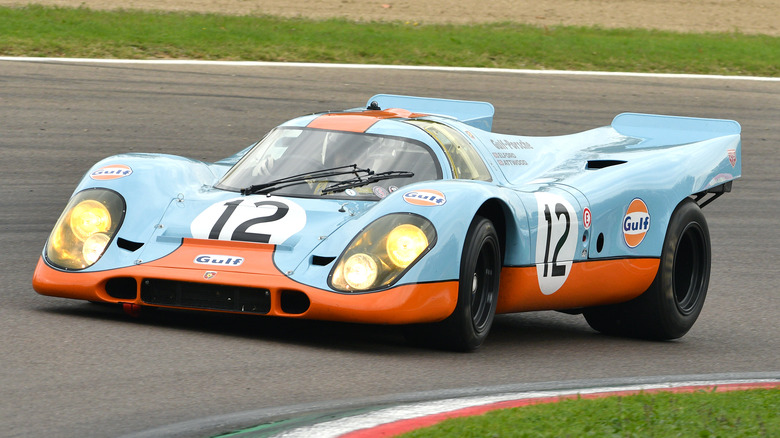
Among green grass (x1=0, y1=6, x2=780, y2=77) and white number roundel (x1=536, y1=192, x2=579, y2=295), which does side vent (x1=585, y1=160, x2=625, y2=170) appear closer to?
white number roundel (x1=536, y1=192, x2=579, y2=295)

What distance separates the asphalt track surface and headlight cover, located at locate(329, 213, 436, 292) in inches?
14.2

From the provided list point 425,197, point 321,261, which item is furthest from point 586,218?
point 321,261

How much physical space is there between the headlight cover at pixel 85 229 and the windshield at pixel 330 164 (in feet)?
2.38

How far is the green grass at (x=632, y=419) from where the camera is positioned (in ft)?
13.4

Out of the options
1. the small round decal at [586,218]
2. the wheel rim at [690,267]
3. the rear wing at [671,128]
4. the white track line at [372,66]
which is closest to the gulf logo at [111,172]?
the small round decal at [586,218]

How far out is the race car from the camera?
5.82m

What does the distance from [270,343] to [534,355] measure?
1421 millimetres

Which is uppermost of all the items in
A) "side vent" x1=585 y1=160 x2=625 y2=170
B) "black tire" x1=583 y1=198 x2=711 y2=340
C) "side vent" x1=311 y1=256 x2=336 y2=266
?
"side vent" x1=585 y1=160 x2=625 y2=170

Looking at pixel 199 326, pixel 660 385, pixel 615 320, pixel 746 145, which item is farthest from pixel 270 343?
pixel 746 145

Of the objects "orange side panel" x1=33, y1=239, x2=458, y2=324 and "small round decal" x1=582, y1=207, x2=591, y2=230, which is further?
"small round decal" x1=582, y1=207, x2=591, y2=230

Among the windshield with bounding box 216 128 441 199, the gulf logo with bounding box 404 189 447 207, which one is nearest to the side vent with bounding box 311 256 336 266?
the gulf logo with bounding box 404 189 447 207

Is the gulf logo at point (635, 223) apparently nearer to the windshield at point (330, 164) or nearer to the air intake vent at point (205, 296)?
the windshield at point (330, 164)

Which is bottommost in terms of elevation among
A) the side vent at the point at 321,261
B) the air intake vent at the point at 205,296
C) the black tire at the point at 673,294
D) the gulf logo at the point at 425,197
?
the black tire at the point at 673,294

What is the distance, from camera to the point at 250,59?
15.8 m
